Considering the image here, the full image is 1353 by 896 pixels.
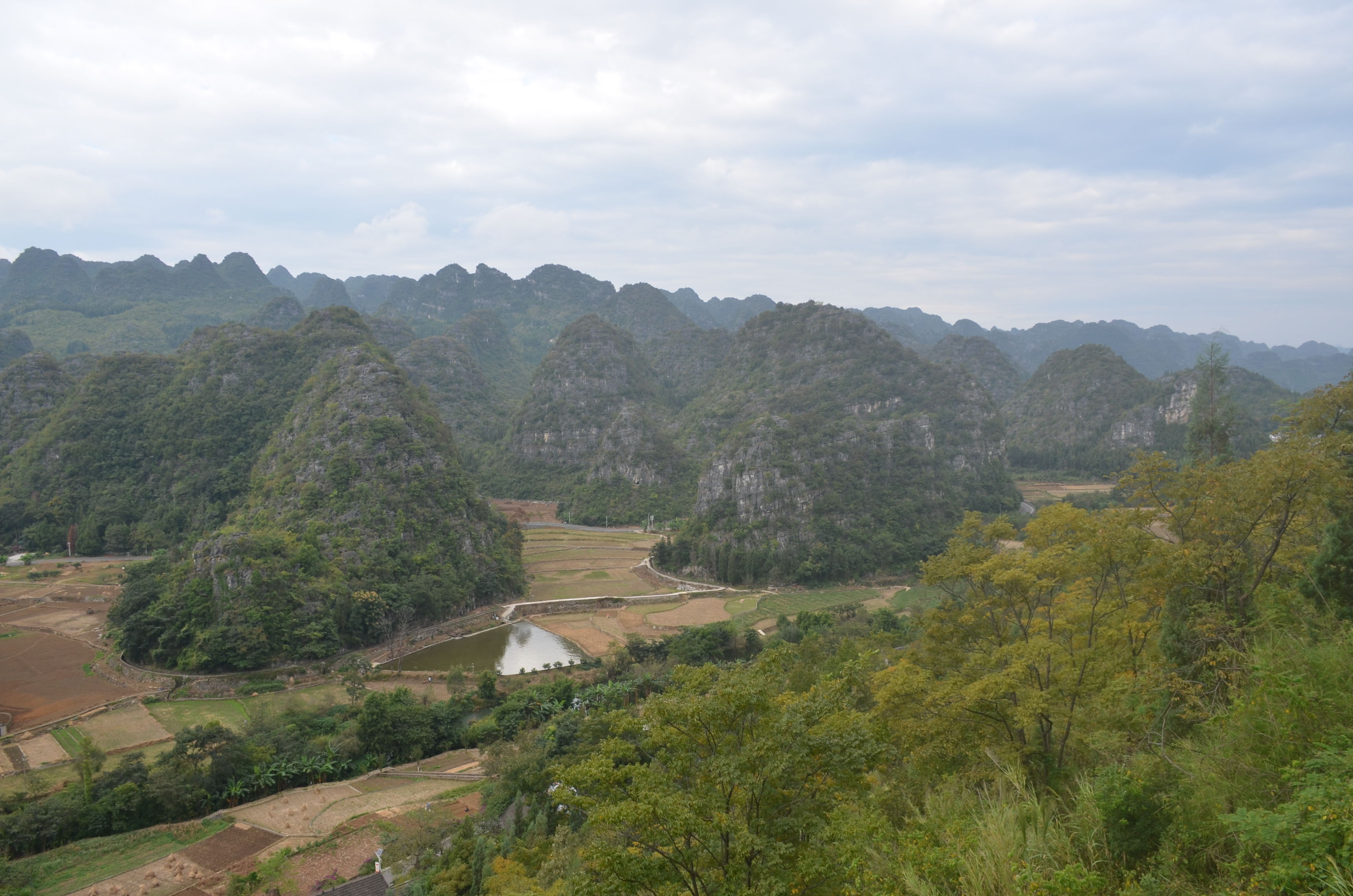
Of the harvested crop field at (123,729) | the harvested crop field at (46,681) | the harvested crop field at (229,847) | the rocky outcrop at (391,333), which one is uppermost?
the rocky outcrop at (391,333)

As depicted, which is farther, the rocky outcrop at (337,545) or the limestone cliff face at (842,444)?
the limestone cliff face at (842,444)

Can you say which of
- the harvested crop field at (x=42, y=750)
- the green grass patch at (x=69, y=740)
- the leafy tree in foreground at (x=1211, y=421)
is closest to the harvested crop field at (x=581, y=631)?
the green grass patch at (x=69, y=740)

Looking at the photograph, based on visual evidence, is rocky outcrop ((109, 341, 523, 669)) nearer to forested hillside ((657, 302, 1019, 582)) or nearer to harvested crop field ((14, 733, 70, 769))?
harvested crop field ((14, 733, 70, 769))

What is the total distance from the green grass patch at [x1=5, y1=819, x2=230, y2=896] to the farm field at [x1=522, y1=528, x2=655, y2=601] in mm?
36500

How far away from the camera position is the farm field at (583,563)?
64875 mm

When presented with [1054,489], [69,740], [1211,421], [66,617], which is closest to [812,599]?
[1211,421]

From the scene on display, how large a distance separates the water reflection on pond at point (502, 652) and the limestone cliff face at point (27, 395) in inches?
2735

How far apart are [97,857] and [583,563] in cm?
5240

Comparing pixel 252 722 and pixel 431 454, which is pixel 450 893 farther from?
pixel 431 454

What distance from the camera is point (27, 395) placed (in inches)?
3359

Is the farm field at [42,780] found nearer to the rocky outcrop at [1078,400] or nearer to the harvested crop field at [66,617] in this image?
the harvested crop field at [66,617]

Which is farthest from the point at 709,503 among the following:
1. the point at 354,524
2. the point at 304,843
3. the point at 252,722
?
the point at 304,843

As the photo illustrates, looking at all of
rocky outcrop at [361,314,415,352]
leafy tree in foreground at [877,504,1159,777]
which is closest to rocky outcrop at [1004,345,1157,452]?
leafy tree in foreground at [877,504,1159,777]

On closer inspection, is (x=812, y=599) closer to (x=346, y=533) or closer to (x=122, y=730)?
(x=346, y=533)
